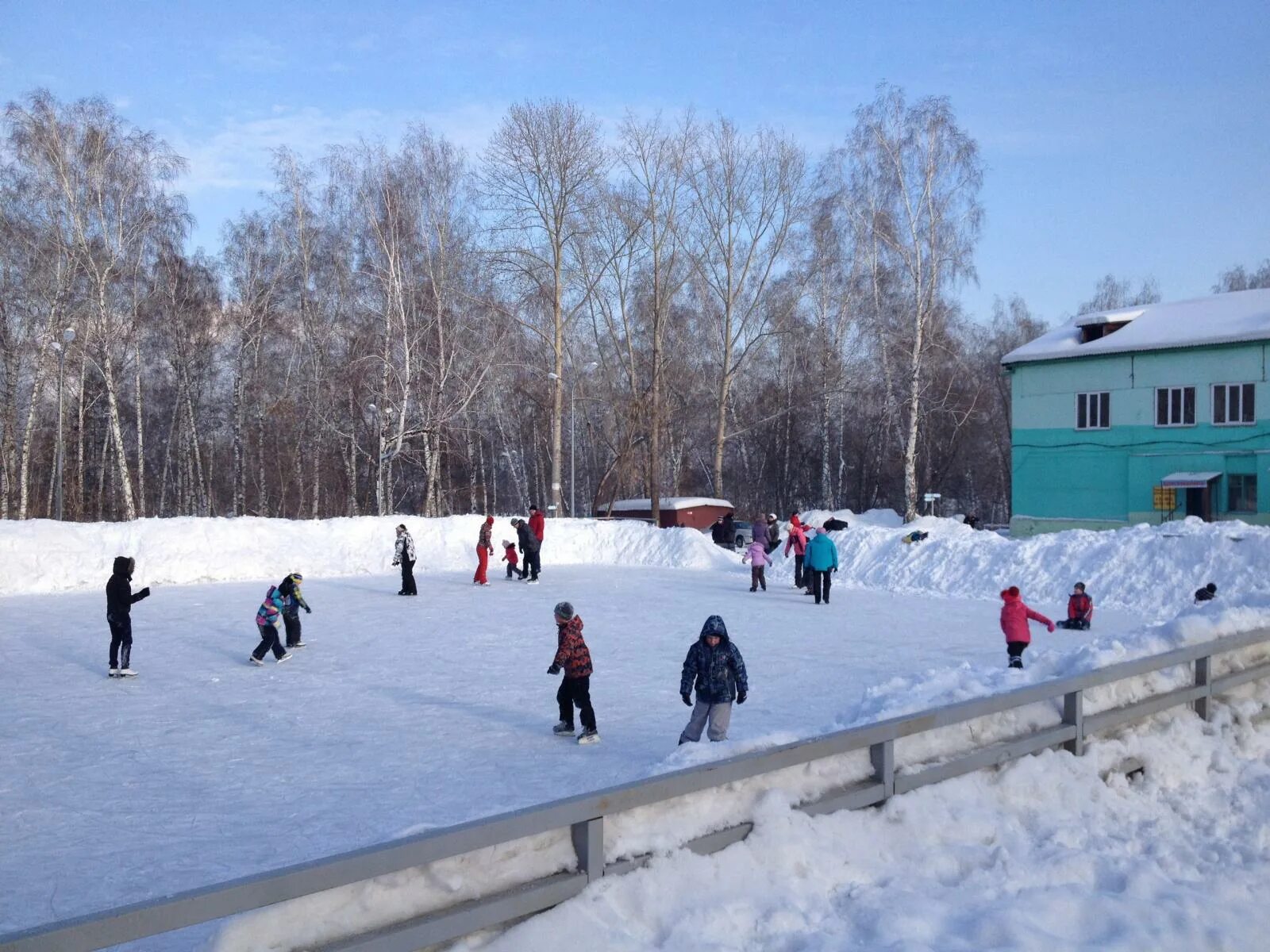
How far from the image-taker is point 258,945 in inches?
114

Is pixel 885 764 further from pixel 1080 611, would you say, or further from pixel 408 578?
pixel 408 578

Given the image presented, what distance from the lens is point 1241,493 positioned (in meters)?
30.1

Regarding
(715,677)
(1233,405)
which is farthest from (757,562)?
(1233,405)

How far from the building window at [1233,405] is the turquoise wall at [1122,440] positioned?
6.1 inches

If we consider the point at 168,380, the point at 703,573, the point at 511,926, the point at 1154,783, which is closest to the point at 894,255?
the point at 703,573

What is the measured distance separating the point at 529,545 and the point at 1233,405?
2252cm

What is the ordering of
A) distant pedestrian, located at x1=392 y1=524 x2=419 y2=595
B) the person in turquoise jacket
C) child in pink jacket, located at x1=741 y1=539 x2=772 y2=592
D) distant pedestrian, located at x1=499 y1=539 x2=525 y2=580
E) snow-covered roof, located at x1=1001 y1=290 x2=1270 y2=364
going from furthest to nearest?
snow-covered roof, located at x1=1001 y1=290 x2=1270 y2=364 → distant pedestrian, located at x1=499 y1=539 x2=525 y2=580 → child in pink jacket, located at x1=741 y1=539 x2=772 y2=592 → distant pedestrian, located at x1=392 y1=524 x2=419 y2=595 → the person in turquoise jacket

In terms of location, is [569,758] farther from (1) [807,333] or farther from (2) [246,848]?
(1) [807,333]

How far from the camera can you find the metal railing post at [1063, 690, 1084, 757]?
5.68 m

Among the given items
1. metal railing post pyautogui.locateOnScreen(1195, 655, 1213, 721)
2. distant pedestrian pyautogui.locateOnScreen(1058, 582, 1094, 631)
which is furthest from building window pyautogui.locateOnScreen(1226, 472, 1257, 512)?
metal railing post pyautogui.locateOnScreen(1195, 655, 1213, 721)

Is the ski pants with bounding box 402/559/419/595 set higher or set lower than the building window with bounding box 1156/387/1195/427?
lower

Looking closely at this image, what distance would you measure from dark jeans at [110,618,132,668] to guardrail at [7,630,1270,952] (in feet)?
33.7

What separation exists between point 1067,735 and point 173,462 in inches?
1859

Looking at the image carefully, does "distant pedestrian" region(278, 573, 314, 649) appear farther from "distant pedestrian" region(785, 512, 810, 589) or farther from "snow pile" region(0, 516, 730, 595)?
"distant pedestrian" region(785, 512, 810, 589)
